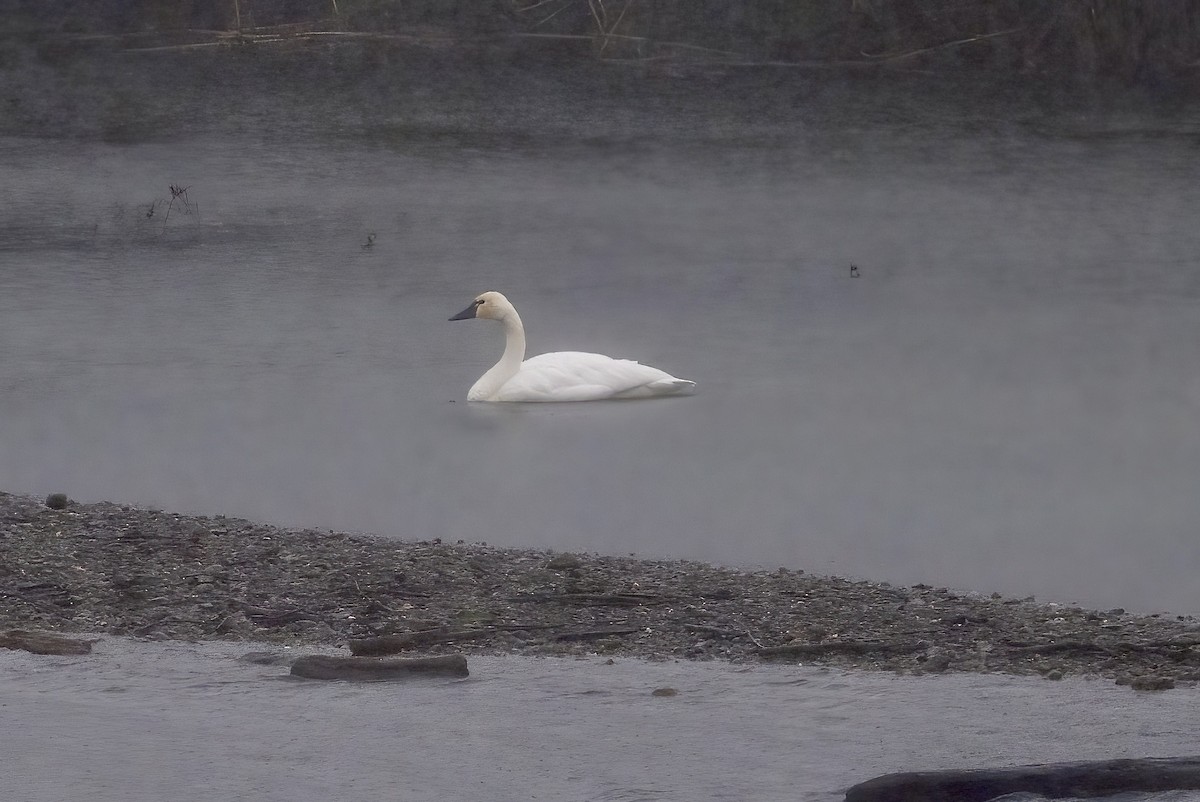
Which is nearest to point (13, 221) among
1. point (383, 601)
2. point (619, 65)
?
point (619, 65)

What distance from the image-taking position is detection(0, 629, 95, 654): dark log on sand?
7285mm

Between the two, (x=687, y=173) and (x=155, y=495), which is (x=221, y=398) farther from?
(x=687, y=173)

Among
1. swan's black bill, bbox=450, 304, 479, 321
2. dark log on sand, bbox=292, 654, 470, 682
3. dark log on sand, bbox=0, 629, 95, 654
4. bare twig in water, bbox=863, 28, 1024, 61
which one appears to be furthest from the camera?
bare twig in water, bbox=863, 28, 1024, 61

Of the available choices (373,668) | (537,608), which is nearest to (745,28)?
(537,608)

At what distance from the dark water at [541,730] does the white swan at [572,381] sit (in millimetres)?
7321

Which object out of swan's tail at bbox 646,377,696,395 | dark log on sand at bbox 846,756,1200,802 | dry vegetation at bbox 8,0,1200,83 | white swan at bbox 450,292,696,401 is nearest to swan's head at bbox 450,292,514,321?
white swan at bbox 450,292,696,401

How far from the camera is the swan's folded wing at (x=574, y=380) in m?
14.4

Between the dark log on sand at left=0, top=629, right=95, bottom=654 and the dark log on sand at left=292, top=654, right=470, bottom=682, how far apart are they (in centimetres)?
94

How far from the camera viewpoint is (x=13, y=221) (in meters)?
27.0

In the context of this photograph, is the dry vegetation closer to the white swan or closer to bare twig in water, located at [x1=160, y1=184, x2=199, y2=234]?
bare twig in water, located at [x1=160, y1=184, x2=199, y2=234]

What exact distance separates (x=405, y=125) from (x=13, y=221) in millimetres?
8763

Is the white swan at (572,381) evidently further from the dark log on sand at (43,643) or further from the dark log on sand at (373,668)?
the dark log on sand at (373,668)

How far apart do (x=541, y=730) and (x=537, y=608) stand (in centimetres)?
158

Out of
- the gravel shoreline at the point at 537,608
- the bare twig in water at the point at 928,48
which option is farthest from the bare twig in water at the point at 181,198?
the gravel shoreline at the point at 537,608
